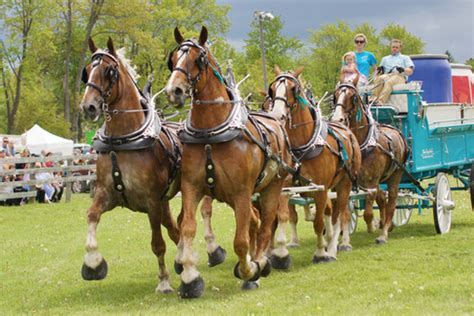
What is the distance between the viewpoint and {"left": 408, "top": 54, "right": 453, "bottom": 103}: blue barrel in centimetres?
1523

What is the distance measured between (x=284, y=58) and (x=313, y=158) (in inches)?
1770

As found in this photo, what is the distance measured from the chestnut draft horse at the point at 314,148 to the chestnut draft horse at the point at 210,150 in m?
1.52

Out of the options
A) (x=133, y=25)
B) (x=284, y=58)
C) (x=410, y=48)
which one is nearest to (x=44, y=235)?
(x=133, y=25)

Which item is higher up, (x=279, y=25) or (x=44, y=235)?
(x=279, y=25)

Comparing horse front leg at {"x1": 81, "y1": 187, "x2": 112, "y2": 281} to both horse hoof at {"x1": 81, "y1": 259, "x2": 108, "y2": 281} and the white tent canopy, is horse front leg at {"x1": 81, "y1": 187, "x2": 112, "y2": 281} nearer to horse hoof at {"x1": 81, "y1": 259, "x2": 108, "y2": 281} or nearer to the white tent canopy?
horse hoof at {"x1": 81, "y1": 259, "x2": 108, "y2": 281}

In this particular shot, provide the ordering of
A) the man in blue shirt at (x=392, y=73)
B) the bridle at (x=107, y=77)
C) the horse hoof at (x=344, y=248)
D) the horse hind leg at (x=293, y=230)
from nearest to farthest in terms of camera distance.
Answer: the bridle at (x=107, y=77), the horse hoof at (x=344, y=248), the horse hind leg at (x=293, y=230), the man in blue shirt at (x=392, y=73)

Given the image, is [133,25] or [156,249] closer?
[156,249]

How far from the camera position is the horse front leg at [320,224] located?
10.6m

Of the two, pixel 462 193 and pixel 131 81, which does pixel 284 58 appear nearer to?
pixel 462 193

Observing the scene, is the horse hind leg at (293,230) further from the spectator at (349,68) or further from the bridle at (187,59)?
the bridle at (187,59)

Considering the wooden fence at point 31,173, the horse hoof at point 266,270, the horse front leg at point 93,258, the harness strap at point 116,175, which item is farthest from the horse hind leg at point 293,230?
the wooden fence at point 31,173

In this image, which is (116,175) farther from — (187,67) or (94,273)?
(187,67)

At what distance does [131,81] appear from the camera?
876 cm

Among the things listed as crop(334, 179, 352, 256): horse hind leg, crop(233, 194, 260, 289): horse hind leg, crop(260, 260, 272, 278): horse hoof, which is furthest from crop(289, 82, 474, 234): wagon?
crop(233, 194, 260, 289): horse hind leg
